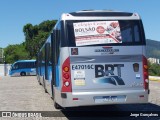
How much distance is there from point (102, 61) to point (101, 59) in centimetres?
6

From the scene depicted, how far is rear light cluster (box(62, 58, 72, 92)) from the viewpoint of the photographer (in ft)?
34.7

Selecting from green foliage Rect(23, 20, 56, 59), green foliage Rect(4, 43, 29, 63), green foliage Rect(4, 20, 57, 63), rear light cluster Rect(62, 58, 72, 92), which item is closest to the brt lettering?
rear light cluster Rect(62, 58, 72, 92)

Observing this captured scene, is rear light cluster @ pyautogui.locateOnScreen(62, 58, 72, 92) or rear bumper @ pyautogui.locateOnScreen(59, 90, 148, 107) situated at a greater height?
rear light cluster @ pyautogui.locateOnScreen(62, 58, 72, 92)

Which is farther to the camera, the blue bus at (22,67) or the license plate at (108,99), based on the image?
the blue bus at (22,67)

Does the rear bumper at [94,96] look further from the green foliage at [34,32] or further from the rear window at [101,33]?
the green foliage at [34,32]

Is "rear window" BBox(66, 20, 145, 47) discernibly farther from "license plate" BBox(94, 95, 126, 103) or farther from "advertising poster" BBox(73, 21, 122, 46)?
"license plate" BBox(94, 95, 126, 103)

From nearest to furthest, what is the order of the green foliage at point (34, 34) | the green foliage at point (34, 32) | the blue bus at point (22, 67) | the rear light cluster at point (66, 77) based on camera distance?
the rear light cluster at point (66, 77) → the blue bus at point (22, 67) → the green foliage at point (34, 34) → the green foliage at point (34, 32)

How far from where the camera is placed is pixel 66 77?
1062 cm

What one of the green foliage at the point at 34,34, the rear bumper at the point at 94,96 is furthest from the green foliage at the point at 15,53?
the rear bumper at the point at 94,96

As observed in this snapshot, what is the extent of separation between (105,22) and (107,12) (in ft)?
1.25

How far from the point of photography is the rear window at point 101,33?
10.9 meters

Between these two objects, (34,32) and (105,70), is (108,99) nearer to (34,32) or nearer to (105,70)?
(105,70)

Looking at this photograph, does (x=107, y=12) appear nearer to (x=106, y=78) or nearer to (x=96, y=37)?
(x=96, y=37)

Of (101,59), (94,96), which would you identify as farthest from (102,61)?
(94,96)
